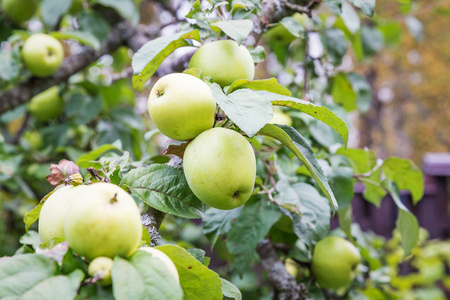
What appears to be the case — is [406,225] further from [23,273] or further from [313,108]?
[23,273]

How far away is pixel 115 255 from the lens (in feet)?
1.19

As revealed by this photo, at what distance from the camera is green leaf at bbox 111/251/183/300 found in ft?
1.08

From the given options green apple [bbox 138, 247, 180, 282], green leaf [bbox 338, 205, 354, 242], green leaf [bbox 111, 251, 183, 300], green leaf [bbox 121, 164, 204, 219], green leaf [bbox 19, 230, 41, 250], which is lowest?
green leaf [bbox 338, 205, 354, 242]

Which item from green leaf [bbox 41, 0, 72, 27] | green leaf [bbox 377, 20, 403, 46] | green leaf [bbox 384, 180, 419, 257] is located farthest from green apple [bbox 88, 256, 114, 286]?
green leaf [bbox 377, 20, 403, 46]

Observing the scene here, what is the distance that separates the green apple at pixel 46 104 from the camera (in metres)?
Result: 1.40

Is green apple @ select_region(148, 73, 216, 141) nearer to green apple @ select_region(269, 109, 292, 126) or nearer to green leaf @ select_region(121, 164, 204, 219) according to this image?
green leaf @ select_region(121, 164, 204, 219)

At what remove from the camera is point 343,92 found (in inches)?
50.2

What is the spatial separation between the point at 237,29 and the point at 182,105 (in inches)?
5.5

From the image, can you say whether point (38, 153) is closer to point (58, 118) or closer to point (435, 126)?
point (58, 118)

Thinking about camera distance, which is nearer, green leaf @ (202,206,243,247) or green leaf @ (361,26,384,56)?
green leaf @ (202,206,243,247)

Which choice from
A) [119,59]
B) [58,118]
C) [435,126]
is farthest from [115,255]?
[435,126]

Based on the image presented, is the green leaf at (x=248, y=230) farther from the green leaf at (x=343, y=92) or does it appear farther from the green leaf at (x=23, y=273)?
the green leaf at (x=343, y=92)

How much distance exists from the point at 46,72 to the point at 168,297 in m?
1.05

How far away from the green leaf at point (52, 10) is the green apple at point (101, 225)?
99 centimetres
